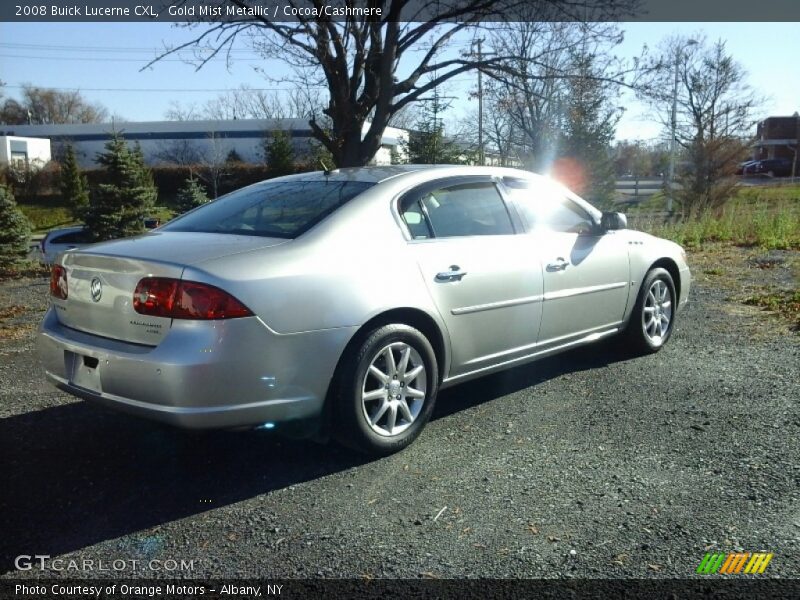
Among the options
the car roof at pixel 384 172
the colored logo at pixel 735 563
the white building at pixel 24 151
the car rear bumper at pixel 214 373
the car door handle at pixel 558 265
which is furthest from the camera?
the white building at pixel 24 151

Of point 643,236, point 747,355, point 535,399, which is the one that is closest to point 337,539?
point 535,399

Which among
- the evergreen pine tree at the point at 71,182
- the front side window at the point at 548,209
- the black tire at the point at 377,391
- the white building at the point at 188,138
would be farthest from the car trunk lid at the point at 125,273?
the white building at the point at 188,138

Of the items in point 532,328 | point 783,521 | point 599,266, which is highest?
point 599,266

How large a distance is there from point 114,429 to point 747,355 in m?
4.88

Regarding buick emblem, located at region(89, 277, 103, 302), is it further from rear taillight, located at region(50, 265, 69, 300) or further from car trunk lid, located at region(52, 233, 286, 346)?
rear taillight, located at region(50, 265, 69, 300)

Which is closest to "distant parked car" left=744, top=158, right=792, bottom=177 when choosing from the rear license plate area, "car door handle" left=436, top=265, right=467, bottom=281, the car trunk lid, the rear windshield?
Result: "car door handle" left=436, top=265, right=467, bottom=281

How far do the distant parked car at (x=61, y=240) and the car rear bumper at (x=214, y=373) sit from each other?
54.1 feet

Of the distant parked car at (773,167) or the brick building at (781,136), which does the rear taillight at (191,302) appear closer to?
the distant parked car at (773,167)

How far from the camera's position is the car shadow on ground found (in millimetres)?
3068

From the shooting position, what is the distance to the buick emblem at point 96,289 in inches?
142

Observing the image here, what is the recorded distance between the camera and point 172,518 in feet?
10.3

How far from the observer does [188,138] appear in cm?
5291

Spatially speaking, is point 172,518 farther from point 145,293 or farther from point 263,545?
point 145,293

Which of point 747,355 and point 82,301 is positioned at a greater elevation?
point 82,301
